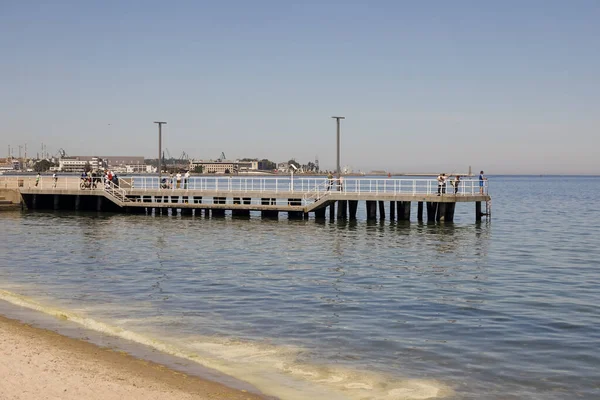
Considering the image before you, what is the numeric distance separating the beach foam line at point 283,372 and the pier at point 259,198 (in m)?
26.5

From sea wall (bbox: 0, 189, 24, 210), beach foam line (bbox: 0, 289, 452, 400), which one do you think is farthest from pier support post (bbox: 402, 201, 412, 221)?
beach foam line (bbox: 0, 289, 452, 400)

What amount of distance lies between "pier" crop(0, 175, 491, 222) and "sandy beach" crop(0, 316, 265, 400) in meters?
28.8

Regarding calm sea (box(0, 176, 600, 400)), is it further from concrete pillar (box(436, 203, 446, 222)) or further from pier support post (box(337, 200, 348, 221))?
pier support post (box(337, 200, 348, 221))

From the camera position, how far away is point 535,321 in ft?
57.1

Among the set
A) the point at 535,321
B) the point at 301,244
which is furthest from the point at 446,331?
the point at 301,244

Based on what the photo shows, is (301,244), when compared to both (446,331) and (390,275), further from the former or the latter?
(446,331)

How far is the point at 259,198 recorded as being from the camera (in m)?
49.6

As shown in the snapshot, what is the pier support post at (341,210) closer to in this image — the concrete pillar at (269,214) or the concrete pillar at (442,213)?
the concrete pillar at (269,214)

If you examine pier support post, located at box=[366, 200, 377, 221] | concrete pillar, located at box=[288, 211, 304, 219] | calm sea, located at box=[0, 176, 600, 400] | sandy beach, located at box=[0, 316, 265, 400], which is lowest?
calm sea, located at box=[0, 176, 600, 400]

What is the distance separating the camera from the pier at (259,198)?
45.5 meters

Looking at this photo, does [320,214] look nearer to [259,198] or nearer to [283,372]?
[259,198]

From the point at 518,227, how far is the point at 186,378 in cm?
4000

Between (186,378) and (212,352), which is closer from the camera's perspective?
(186,378)

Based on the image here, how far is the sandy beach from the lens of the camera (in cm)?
1027
